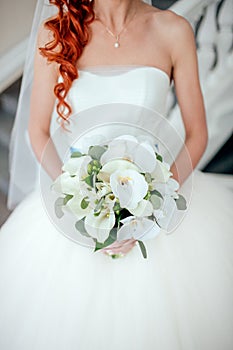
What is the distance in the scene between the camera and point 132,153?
2.15 feet

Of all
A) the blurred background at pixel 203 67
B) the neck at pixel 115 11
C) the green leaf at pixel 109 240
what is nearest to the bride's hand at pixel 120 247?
the green leaf at pixel 109 240

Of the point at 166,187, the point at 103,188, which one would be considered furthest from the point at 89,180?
the point at 166,187

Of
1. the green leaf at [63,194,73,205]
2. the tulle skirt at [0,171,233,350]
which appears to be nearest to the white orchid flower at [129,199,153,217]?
the green leaf at [63,194,73,205]

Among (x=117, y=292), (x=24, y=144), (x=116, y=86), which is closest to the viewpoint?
(x=117, y=292)

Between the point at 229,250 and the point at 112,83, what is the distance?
16.9 inches

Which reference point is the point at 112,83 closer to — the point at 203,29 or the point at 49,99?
the point at 49,99

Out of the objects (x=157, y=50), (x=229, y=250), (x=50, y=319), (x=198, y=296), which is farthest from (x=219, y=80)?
(x=50, y=319)

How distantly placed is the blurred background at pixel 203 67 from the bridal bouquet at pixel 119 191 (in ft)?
1.25

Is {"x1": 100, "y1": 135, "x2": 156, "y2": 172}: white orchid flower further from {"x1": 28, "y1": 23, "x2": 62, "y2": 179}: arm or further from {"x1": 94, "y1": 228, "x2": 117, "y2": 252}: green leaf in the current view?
{"x1": 28, "y1": 23, "x2": 62, "y2": 179}: arm

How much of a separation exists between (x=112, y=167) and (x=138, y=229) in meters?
0.11

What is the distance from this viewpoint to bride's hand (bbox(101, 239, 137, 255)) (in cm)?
79

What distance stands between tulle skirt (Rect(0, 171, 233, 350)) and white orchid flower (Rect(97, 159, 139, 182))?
249 millimetres

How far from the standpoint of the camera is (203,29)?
3.46 feet

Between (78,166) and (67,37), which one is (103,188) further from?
(67,37)
